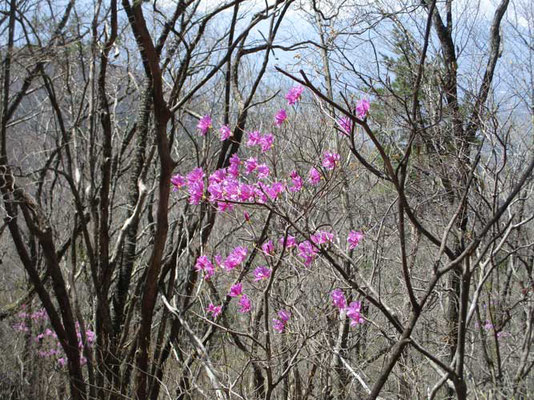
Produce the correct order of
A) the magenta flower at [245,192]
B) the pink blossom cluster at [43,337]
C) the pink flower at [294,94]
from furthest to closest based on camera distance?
the pink blossom cluster at [43,337], the pink flower at [294,94], the magenta flower at [245,192]

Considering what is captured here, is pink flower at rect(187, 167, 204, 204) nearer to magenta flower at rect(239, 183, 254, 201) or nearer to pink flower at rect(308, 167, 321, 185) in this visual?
magenta flower at rect(239, 183, 254, 201)

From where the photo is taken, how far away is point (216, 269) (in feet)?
13.2

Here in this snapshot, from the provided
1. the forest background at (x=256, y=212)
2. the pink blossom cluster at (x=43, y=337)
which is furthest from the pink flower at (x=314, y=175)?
the pink blossom cluster at (x=43, y=337)

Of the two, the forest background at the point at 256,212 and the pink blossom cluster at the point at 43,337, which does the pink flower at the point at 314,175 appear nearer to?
the forest background at the point at 256,212

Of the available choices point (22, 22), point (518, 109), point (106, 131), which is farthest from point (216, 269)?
point (518, 109)

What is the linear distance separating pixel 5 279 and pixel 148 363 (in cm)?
606

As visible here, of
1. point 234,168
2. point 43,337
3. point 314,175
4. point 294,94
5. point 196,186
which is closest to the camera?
point 196,186

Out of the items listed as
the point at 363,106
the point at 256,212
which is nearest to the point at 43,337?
the point at 256,212

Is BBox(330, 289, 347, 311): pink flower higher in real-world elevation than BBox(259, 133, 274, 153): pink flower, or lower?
lower

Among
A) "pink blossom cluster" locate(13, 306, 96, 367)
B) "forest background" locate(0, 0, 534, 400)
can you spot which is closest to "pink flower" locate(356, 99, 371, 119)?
"forest background" locate(0, 0, 534, 400)

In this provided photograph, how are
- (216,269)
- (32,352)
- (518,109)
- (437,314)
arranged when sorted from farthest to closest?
(32,352)
(437,314)
(518,109)
(216,269)

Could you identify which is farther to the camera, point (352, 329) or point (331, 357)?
point (352, 329)

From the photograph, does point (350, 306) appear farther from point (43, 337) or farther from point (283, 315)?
point (43, 337)

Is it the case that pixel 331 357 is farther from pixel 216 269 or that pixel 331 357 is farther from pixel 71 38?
pixel 71 38
